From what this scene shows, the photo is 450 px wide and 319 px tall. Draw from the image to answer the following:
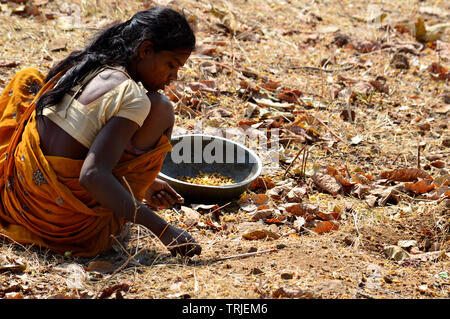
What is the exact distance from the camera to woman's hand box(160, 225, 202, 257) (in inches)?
84.4

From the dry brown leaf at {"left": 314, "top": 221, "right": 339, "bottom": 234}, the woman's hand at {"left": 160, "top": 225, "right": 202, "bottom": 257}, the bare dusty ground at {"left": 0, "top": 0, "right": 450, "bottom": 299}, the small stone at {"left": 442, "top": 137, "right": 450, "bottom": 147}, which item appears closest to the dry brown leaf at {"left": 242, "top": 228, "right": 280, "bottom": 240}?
the bare dusty ground at {"left": 0, "top": 0, "right": 450, "bottom": 299}

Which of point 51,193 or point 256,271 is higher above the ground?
point 51,193

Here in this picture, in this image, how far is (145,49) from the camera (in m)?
2.11

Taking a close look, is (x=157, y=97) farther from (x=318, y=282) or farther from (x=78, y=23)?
(x=78, y=23)

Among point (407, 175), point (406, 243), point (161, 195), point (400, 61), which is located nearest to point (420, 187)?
point (407, 175)

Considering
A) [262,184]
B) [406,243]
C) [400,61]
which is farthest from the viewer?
[400,61]

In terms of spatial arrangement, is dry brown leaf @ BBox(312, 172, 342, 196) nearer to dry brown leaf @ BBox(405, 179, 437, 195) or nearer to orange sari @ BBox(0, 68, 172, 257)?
dry brown leaf @ BBox(405, 179, 437, 195)

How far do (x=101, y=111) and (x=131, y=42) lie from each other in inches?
12.7

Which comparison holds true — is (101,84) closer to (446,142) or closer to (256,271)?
(256,271)

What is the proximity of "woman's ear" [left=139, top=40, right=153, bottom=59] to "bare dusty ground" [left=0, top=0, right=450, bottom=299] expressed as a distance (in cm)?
78

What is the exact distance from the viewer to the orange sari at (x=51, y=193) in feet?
6.89

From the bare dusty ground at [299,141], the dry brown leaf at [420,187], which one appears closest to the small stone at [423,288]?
the bare dusty ground at [299,141]

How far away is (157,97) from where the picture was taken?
2.21 meters

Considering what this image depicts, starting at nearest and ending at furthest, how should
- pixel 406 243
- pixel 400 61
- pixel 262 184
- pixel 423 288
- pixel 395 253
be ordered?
pixel 423 288, pixel 395 253, pixel 406 243, pixel 262 184, pixel 400 61
